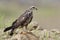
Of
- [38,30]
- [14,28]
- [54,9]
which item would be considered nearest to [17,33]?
[14,28]

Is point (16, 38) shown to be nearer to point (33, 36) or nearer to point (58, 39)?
point (33, 36)

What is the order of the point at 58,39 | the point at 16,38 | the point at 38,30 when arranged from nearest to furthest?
the point at 16,38, the point at 58,39, the point at 38,30

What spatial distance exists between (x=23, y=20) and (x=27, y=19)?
13 cm

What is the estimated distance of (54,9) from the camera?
72.5 ft

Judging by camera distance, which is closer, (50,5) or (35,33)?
(35,33)

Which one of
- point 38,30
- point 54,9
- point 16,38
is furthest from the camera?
point 54,9

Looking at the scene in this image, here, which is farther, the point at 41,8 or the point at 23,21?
the point at 41,8

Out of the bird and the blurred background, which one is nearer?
the bird

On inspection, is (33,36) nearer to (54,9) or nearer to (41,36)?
(41,36)

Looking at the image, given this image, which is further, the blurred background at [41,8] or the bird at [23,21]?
the blurred background at [41,8]

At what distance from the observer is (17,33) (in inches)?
407

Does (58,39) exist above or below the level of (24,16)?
below

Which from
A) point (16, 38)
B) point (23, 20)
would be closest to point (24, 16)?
point (23, 20)

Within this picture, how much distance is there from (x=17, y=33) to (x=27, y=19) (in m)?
0.48
